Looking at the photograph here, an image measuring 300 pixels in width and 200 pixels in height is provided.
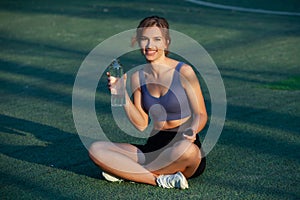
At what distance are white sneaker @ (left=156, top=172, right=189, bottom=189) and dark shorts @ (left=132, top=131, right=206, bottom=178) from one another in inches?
8.1

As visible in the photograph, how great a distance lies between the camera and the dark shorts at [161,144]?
454cm

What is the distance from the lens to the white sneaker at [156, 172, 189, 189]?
433 centimetres

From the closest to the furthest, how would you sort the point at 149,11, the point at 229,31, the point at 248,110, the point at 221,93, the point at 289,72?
the point at 248,110 → the point at 221,93 → the point at 289,72 → the point at 229,31 → the point at 149,11

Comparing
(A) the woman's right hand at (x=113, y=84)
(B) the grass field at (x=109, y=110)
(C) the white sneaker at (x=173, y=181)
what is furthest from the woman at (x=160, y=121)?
(A) the woman's right hand at (x=113, y=84)

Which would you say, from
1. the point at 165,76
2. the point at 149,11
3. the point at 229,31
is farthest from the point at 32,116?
the point at 149,11

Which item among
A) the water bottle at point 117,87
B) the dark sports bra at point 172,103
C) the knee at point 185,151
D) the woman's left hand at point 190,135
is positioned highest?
the water bottle at point 117,87

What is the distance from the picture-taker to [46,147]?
5469 millimetres

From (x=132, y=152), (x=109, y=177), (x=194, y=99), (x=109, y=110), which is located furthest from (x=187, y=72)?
(x=109, y=110)

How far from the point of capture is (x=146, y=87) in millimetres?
4691

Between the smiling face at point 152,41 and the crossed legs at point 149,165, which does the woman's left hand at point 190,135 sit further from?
the smiling face at point 152,41

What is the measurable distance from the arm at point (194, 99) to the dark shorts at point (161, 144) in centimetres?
20

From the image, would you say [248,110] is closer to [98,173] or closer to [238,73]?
[238,73]

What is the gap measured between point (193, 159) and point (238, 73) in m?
3.58

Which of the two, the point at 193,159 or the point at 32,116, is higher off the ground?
the point at 193,159
